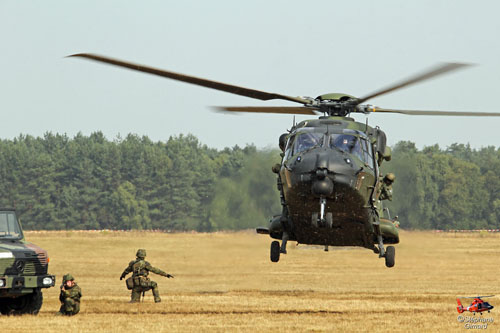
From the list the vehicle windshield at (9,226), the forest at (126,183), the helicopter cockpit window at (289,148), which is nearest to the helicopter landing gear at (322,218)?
the helicopter cockpit window at (289,148)

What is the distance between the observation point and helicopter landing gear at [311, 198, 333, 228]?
17672 millimetres

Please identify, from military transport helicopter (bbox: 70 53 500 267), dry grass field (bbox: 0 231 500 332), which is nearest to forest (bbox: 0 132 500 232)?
dry grass field (bbox: 0 231 500 332)

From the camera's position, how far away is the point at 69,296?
69.5 ft

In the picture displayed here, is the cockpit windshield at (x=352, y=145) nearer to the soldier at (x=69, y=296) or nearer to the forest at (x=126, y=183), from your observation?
the soldier at (x=69, y=296)

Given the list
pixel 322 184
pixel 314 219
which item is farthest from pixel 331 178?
pixel 314 219

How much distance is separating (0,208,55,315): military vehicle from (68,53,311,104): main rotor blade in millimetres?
5818

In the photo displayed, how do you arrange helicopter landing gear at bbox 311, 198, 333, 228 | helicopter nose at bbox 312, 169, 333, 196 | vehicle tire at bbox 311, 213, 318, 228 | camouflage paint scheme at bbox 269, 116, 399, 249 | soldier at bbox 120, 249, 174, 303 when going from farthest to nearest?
soldier at bbox 120, 249, 174, 303
vehicle tire at bbox 311, 213, 318, 228
helicopter landing gear at bbox 311, 198, 333, 228
camouflage paint scheme at bbox 269, 116, 399, 249
helicopter nose at bbox 312, 169, 333, 196

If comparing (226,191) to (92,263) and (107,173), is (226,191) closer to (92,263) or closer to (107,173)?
(92,263)

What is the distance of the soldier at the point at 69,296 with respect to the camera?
20859 mm

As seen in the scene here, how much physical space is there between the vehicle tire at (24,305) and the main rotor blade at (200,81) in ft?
22.2

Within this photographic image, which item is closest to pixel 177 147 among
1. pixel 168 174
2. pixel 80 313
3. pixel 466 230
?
pixel 168 174

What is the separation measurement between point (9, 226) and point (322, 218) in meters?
7.62

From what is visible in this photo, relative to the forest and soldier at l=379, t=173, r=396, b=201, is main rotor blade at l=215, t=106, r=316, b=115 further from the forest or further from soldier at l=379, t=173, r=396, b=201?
the forest

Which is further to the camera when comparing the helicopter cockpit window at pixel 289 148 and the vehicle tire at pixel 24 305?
the vehicle tire at pixel 24 305
